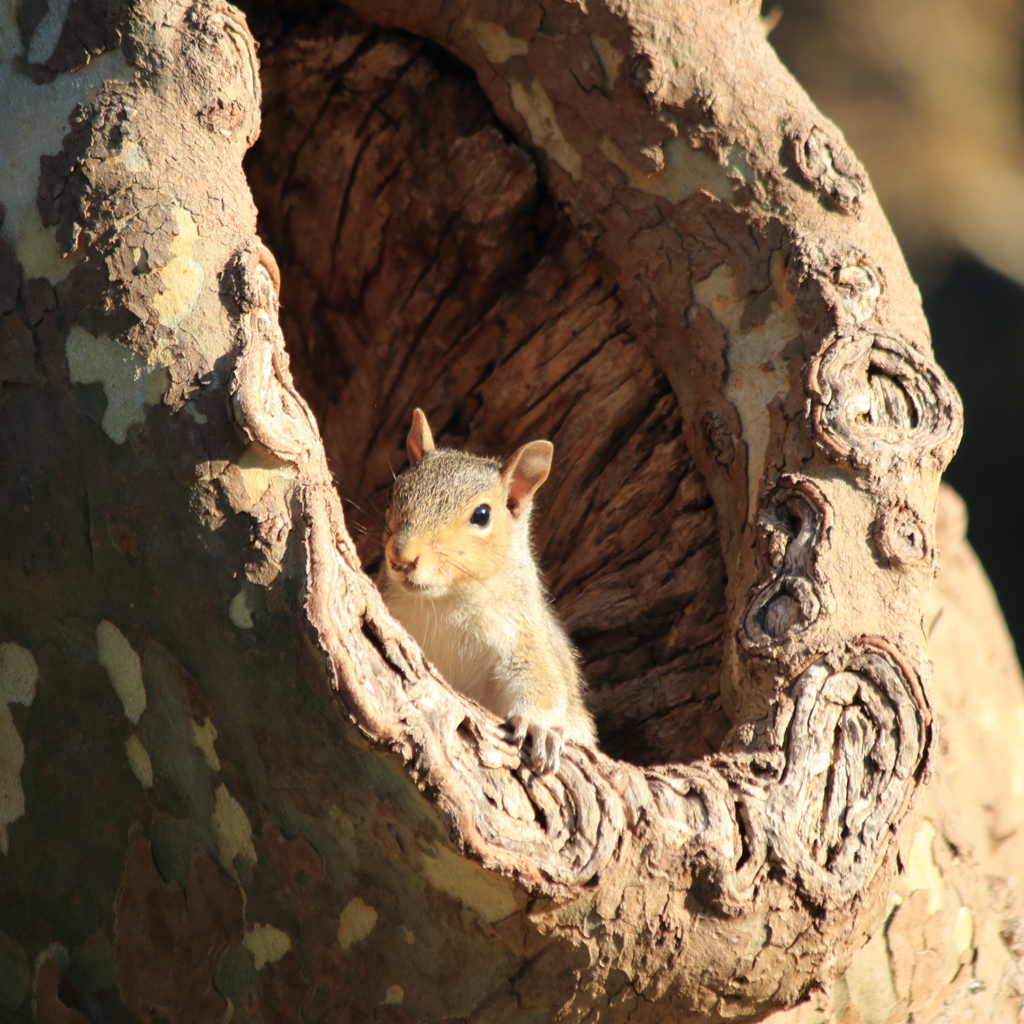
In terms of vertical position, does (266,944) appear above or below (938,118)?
below

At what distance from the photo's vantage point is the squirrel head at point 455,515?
11.6 feet

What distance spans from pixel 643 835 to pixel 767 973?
1.73 feet

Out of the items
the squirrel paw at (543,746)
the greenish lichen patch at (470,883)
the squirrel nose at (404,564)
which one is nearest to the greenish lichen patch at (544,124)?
the squirrel nose at (404,564)

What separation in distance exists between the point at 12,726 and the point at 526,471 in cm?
183

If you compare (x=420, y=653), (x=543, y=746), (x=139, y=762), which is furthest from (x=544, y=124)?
(x=139, y=762)

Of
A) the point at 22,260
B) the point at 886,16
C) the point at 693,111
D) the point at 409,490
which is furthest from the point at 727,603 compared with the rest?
the point at 886,16

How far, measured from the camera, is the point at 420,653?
98.6 inches

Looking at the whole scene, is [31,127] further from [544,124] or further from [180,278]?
[544,124]

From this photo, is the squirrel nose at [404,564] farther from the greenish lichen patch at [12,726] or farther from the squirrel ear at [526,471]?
the greenish lichen patch at [12,726]

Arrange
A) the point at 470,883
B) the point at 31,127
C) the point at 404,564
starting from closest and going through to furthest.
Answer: the point at 470,883
the point at 31,127
the point at 404,564

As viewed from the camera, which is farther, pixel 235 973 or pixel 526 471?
pixel 526 471

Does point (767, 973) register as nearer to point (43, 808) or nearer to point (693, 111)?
point (43, 808)

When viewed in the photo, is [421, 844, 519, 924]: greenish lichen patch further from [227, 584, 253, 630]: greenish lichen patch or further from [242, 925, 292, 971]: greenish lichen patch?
[227, 584, 253, 630]: greenish lichen patch

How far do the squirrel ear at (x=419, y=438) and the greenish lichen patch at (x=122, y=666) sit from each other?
1.56 m
